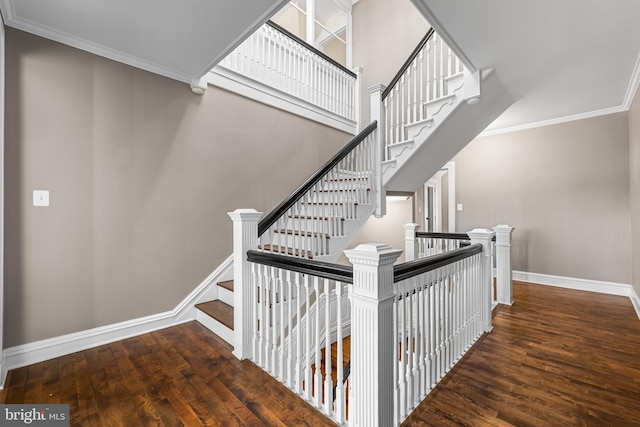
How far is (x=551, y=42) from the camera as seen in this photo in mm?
2320

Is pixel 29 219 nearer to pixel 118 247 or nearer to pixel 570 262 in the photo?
pixel 118 247

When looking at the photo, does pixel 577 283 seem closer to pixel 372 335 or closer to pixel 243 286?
pixel 372 335

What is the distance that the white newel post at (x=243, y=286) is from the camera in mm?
2109

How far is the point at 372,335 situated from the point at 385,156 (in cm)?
255

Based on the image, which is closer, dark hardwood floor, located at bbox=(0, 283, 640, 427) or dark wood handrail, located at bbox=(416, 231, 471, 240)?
dark hardwood floor, located at bbox=(0, 283, 640, 427)

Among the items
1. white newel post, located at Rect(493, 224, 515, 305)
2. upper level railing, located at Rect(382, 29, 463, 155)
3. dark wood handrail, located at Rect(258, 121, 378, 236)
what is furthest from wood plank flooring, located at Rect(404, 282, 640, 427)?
upper level railing, located at Rect(382, 29, 463, 155)

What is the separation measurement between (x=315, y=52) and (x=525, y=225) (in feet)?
13.8

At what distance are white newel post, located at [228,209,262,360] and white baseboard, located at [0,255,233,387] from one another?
3.10 ft

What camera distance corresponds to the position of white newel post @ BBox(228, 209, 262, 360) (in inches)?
83.0

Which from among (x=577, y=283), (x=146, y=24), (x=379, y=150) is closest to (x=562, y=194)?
(x=577, y=283)

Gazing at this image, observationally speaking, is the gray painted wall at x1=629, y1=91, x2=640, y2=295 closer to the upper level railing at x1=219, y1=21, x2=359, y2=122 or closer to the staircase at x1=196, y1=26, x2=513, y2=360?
the staircase at x1=196, y1=26, x2=513, y2=360

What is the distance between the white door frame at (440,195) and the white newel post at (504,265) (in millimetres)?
1950

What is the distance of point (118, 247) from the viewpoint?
246cm

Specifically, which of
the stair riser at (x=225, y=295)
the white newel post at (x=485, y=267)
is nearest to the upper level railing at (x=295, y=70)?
the stair riser at (x=225, y=295)
